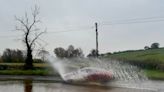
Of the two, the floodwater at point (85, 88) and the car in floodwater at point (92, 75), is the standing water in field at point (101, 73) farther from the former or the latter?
the floodwater at point (85, 88)

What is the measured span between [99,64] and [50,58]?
35.2 ft

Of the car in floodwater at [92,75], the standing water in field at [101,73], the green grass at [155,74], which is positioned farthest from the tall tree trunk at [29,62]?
the car in floodwater at [92,75]

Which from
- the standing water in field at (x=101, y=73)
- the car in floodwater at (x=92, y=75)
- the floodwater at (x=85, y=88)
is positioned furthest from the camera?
the standing water in field at (x=101, y=73)

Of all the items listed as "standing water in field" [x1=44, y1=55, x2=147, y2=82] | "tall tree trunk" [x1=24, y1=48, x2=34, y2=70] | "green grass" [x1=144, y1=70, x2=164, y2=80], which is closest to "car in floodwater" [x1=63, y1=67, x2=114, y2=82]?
"standing water in field" [x1=44, y1=55, x2=147, y2=82]

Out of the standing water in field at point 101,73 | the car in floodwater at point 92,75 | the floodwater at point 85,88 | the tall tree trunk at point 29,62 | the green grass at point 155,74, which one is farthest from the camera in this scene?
the tall tree trunk at point 29,62

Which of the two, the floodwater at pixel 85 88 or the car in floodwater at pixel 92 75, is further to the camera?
the car in floodwater at pixel 92 75

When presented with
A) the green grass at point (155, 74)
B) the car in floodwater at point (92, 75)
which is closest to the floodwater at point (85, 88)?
the car in floodwater at point (92, 75)

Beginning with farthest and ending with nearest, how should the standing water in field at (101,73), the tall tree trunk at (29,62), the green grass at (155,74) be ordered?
the tall tree trunk at (29,62), the green grass at (155,74), the standing water in field at (101,73)

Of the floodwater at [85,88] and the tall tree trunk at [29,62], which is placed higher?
the floodwater at [85,88]

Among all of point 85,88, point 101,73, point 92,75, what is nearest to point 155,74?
point 101,73

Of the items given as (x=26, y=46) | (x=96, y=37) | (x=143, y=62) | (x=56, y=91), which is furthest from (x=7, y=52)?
(x=56, y=91)

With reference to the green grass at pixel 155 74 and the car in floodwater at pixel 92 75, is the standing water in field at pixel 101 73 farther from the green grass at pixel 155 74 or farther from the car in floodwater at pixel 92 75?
the green grass at pixel 155 74

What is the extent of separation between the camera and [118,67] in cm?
3822

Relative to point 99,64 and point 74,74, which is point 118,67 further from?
point 74,74
